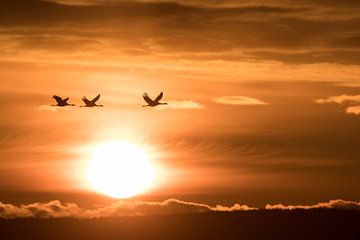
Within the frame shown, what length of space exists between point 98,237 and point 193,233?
40.4ft

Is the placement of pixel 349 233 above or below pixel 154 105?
below

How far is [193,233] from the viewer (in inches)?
7869

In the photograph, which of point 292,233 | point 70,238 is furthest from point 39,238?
point 292,233

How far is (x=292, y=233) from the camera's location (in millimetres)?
199375

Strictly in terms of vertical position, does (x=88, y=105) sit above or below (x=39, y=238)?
above

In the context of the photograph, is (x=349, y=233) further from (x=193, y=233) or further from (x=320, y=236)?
(x=193, y=233)

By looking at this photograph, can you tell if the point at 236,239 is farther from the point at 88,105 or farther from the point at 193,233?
the point at 88,105

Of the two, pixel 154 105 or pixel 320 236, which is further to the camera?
pixel 320 236

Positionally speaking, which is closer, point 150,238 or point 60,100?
point 60,100

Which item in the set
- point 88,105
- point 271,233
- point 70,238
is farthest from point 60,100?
point 271,233

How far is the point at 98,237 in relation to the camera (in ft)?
655

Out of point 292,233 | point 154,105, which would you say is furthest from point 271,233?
point 154,105

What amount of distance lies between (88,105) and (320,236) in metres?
36.0

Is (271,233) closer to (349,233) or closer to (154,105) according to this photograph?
(349,233)
